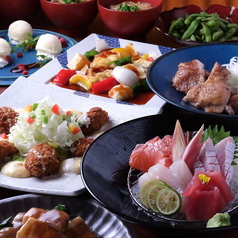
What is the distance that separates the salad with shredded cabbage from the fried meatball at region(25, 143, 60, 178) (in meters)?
0.08

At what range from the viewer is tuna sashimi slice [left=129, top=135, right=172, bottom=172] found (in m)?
1.29

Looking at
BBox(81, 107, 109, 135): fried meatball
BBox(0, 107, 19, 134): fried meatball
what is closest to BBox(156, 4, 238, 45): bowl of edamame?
BBox(81, 107, 109, 135): fried meatball

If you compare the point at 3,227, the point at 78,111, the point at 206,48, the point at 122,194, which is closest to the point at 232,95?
the point at 206,48

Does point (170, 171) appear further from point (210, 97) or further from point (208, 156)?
point (210, 97)

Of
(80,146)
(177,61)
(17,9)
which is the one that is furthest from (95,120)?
(17,9)

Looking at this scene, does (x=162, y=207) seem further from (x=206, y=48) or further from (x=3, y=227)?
(x=206, y=48)

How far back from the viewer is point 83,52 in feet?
7.82

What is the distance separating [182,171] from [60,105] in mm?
799

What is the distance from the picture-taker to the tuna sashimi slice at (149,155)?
1286 mm

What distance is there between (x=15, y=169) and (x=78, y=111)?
42cm

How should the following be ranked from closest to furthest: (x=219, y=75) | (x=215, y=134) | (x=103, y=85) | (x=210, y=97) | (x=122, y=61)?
(x=215, y=134)
(x=210, y=97)
(x=219, y=75)
(x=103, y=85)
(x=122, y=61)

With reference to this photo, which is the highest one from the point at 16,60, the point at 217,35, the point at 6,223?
the point at 6,223

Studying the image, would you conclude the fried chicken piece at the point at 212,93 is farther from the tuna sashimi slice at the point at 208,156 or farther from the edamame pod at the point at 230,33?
the edamame pod at the point at 230,33

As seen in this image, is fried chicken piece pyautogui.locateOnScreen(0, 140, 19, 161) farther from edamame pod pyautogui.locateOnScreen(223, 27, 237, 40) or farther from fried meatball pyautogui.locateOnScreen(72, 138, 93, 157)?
edamame pod pyautogui.locateOnScreen(223, 27, 237, 40)
